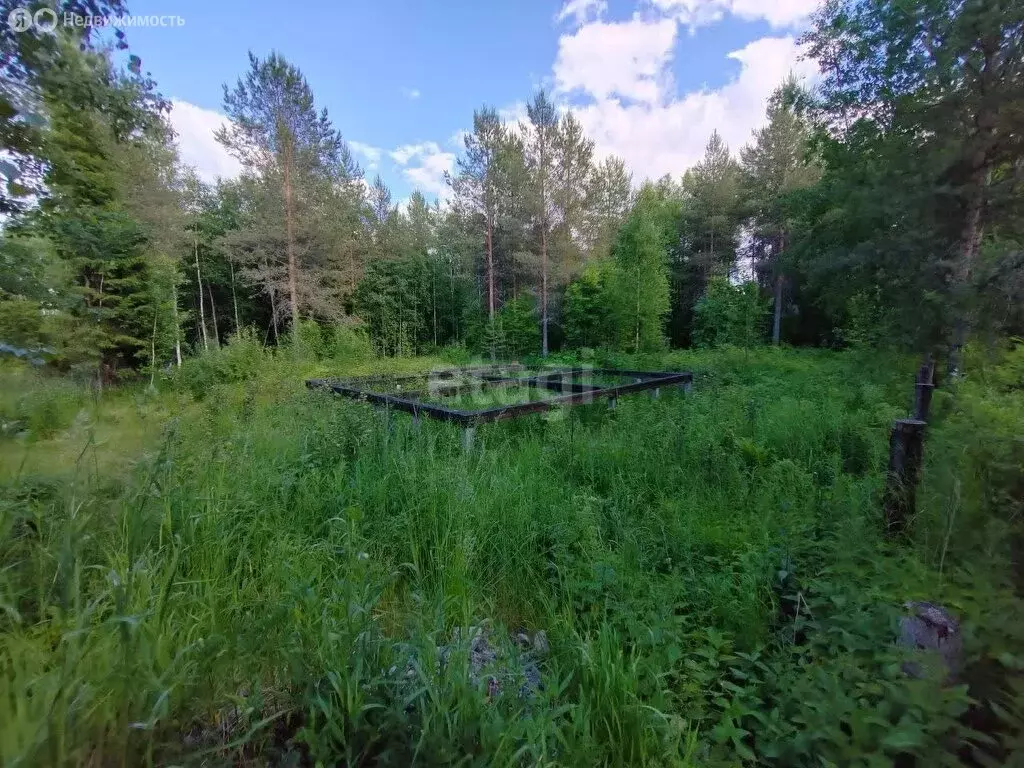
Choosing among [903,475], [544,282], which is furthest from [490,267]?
[903,475]

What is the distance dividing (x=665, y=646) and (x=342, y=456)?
8.30ft

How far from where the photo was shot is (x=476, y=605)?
1888mm

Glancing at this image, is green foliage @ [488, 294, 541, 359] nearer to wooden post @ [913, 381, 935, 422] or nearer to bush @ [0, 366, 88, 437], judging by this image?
wooden post @ [913, 381, 935, 422]

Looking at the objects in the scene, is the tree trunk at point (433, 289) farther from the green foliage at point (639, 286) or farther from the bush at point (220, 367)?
the bush at point (220, 367)

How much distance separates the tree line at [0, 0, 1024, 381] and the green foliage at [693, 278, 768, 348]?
0.34 feet

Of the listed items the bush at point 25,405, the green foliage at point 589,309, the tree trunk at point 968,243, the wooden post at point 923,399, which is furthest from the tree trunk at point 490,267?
the bush at point 25,405

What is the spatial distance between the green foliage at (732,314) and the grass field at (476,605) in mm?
10528

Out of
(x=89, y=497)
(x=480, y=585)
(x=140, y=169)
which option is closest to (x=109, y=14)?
(x=89, y=497)

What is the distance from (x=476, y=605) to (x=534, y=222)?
635 inches

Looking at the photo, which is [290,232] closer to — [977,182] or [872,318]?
[872,318]

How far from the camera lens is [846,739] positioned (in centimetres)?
96

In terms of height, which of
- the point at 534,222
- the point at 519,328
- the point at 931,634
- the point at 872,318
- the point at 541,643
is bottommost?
the point at 541,643

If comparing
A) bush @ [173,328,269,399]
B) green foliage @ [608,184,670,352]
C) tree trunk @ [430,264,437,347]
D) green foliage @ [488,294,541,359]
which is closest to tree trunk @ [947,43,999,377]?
green foliage @ [608,184,670,352]

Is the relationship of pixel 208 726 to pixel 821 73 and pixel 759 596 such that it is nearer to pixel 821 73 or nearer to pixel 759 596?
pixel 759 596
